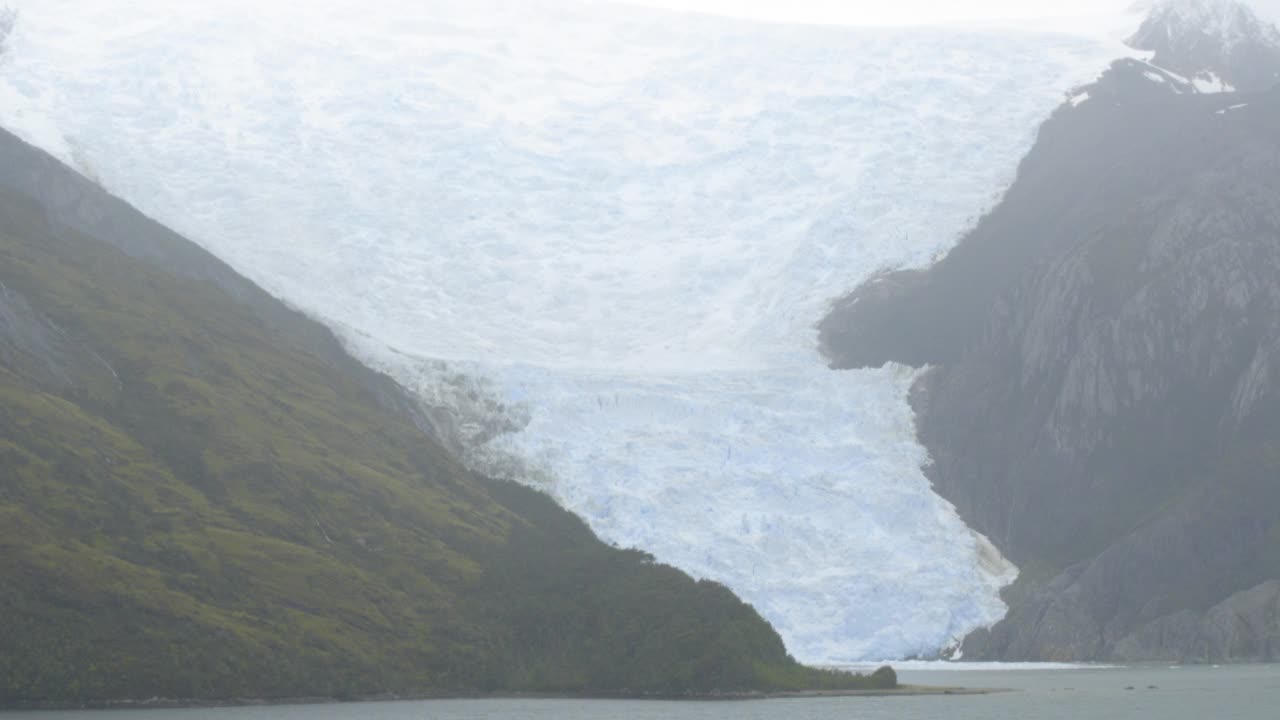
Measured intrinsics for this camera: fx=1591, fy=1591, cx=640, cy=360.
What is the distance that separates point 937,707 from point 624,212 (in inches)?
3196

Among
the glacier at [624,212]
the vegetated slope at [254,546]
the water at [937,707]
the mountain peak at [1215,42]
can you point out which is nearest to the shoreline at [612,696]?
the vegetated slope at [254,546]

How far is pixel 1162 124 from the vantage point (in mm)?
128375

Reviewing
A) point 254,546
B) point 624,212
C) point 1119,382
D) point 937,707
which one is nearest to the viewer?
point 937,707

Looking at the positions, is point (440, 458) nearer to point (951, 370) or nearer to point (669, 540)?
point (669, 540)

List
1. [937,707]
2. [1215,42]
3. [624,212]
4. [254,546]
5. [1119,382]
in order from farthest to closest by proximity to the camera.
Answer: [1215,42] < [624,212] < [1119,382] < [254,546] < [937,707]

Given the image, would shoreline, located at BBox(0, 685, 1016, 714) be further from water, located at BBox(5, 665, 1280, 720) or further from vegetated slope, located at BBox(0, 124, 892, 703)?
water, located at BBox(5, 665, 1280, 720)

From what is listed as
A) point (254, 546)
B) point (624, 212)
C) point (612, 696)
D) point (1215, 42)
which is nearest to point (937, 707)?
point (612, 696)

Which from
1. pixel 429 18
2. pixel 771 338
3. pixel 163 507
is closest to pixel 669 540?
pixel 771 338

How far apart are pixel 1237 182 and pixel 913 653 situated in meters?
40.4

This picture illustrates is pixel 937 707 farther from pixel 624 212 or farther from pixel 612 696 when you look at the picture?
pixel 624 212

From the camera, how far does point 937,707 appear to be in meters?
62.1

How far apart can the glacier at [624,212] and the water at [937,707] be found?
24.5 m

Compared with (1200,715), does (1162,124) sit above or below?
above

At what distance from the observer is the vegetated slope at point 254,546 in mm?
63156
